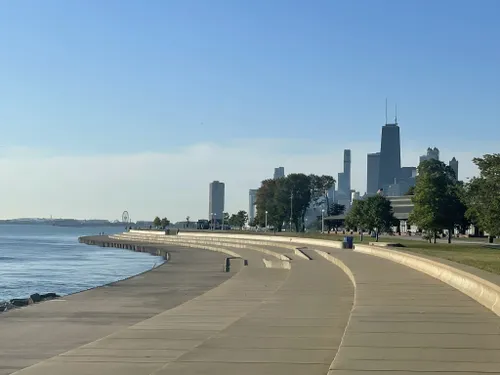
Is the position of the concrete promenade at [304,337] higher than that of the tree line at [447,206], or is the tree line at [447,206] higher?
the tree line at [447,206]

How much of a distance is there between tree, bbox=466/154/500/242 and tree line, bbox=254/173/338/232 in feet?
273

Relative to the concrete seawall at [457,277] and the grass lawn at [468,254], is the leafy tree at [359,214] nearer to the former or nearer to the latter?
the grass lawn at [468,254]

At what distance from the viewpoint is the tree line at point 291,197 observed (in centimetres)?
13200

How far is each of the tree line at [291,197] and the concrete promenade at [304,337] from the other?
108428 millimetres

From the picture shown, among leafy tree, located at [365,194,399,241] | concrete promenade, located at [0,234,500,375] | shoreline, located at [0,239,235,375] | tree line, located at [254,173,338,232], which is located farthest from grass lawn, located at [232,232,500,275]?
tree line, located at [254,173,338,232]

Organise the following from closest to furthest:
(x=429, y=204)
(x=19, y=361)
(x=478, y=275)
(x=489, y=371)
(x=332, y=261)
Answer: (x=489, y=371), (x=19, y=361), (x=478, y=275), (x=332, y=261), (x=429, y=204)

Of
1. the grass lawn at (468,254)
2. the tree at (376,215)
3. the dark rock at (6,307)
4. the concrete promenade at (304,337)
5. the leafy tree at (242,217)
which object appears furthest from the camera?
the leafy tree at (242,217)

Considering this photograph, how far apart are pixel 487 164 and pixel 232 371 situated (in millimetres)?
36696

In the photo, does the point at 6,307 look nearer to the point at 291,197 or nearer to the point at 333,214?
the point at 291,197

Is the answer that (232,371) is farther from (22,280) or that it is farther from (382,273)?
(22,280)

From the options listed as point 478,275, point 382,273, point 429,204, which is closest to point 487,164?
point 429,204

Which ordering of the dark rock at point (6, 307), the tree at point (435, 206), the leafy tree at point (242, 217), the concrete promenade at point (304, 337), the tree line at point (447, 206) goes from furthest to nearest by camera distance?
1. the leafy tree at point (242, 217)
2. the tree at point (435, 206)
3. the tree line at point (447, 206)
4. the dark rock at point (6, 307)
5. the concrete promenade at point (304, 337)

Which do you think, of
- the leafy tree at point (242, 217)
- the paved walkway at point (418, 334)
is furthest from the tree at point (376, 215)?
the leafy tree at point (242, 217)

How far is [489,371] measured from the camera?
9062mm
